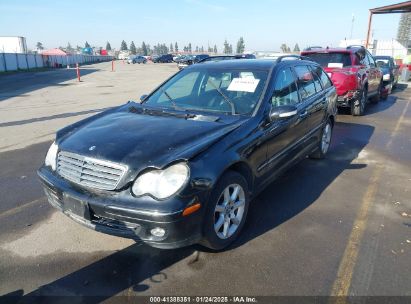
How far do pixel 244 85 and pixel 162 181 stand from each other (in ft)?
6.01

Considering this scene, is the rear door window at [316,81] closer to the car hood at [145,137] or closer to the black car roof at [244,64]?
the black car roof at [244,64]

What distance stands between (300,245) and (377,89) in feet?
35.4

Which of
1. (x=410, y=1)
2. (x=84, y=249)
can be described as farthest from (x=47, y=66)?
(x=84, y=249)

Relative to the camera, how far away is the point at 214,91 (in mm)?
4109

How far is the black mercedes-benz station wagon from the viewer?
2.71 meters

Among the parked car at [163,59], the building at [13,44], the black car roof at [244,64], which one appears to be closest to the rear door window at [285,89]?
the black car roof at [244,64]

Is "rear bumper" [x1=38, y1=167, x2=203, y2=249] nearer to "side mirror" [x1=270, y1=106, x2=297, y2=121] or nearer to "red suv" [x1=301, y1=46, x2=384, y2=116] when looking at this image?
"side mirror" [x1=270, y1=106, x2=297, y2=121]

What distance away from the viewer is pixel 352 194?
4660 mm

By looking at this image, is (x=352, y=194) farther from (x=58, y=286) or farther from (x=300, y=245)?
(x=58, y=286)

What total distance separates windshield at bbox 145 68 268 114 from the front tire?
90 cm

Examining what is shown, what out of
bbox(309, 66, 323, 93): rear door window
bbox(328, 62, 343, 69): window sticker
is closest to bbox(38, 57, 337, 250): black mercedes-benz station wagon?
bbox(309, 66, 323, 93): rear door window

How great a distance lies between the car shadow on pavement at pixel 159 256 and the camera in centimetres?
277

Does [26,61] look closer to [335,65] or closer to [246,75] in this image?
[335,65]

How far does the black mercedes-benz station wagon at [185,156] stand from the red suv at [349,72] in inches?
206
